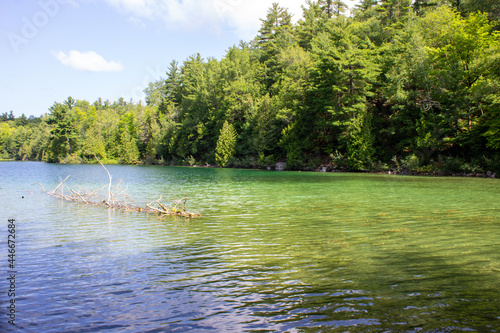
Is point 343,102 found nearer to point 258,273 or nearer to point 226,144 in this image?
point 226,144

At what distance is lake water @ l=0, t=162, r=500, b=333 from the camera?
527 cm

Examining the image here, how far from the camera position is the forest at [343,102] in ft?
128

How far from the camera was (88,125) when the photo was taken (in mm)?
109188

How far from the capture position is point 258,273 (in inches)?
294

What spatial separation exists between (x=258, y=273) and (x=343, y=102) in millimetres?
45987

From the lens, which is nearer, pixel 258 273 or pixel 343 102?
pixel 258 273

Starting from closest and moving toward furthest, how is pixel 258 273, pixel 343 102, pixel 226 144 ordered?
pixel 258 273 → pixel 343 102 → pixel 226 144

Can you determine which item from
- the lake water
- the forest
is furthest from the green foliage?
the lake water

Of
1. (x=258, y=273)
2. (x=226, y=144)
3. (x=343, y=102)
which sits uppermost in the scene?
(x=343, y=102)

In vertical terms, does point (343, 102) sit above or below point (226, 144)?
above

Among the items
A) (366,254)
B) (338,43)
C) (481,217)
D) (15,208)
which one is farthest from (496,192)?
(338,43)

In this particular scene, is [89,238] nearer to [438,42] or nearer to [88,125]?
[438,42]

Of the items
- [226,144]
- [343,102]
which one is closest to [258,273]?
[343,102]

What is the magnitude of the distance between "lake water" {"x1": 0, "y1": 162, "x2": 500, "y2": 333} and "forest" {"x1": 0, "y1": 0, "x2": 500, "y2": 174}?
28.8 metres
